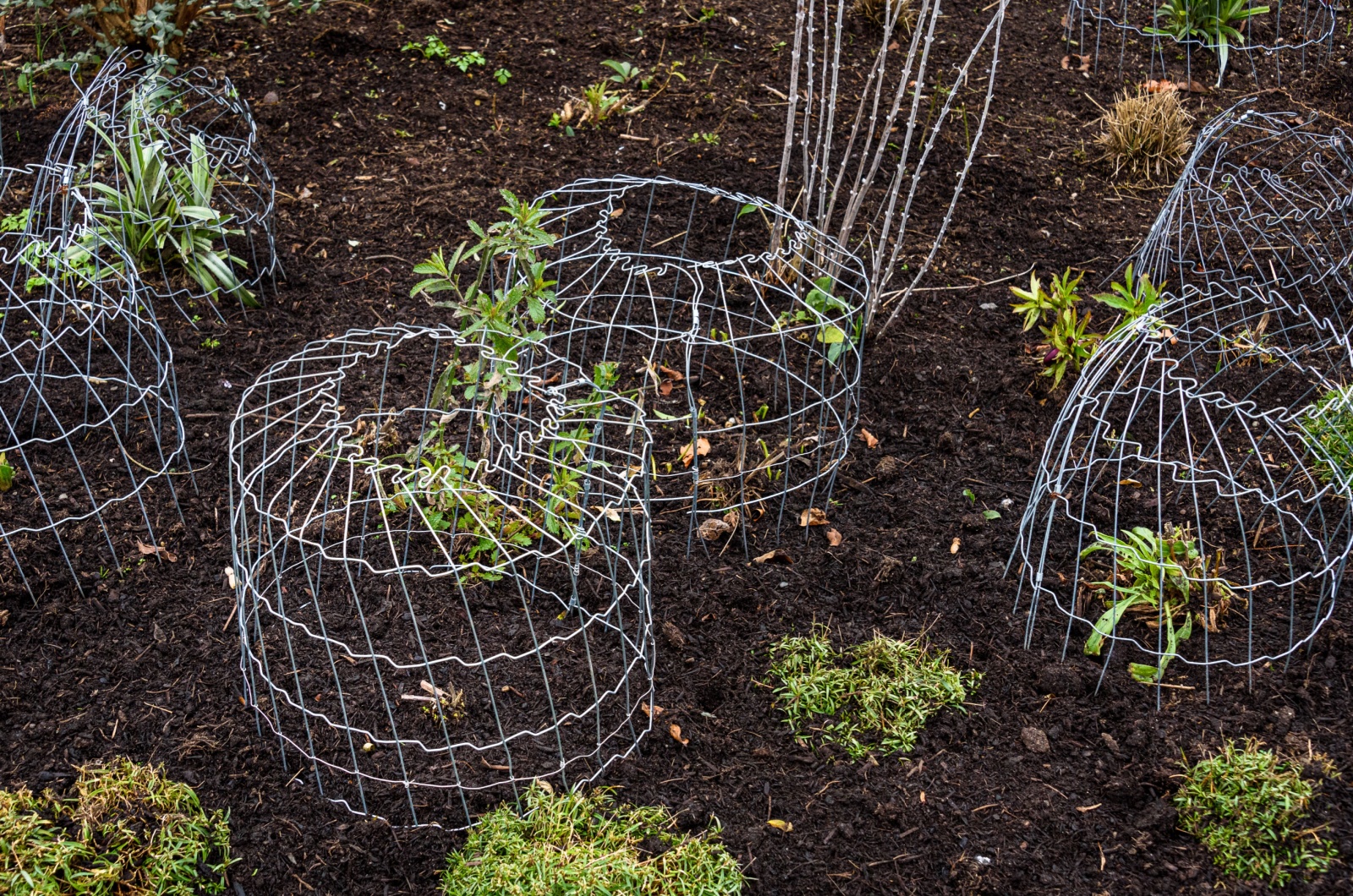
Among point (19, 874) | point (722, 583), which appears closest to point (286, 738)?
point (19, 874)

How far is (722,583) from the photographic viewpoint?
342 cm

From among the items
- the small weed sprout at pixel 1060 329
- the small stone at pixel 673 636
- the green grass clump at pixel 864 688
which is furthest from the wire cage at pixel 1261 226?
the small stone at pixel 673 636

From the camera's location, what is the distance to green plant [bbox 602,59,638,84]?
5406mm

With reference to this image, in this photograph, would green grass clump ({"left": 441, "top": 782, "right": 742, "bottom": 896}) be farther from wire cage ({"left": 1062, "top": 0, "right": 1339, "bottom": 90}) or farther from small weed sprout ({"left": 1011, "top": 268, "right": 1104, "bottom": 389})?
wire cage ({"left": 1062, "top": 0, "right": 1339, "bottom": 90})

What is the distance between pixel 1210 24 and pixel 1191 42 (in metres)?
0.14

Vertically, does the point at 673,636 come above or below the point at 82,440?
below

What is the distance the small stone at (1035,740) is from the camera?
9.82ft

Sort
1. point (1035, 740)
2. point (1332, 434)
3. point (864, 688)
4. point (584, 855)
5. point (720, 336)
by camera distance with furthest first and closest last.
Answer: point (720, 336) < point (1332, 434) < point (864, 688) < point (1035, 740) < point (584, 855)

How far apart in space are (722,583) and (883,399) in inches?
42.8

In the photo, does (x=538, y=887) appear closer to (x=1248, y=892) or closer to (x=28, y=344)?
(x=1248, y=892)

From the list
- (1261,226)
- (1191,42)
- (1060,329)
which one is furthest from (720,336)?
(1191,42)

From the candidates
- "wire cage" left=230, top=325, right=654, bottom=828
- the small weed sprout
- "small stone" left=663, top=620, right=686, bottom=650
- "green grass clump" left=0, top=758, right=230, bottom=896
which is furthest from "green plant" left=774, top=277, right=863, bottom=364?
"green grass clump" left=0, top=758, right=230, bottom=896

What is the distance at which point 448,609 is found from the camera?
329cm

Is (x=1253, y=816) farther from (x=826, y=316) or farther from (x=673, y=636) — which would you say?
(x=826, y=316)
